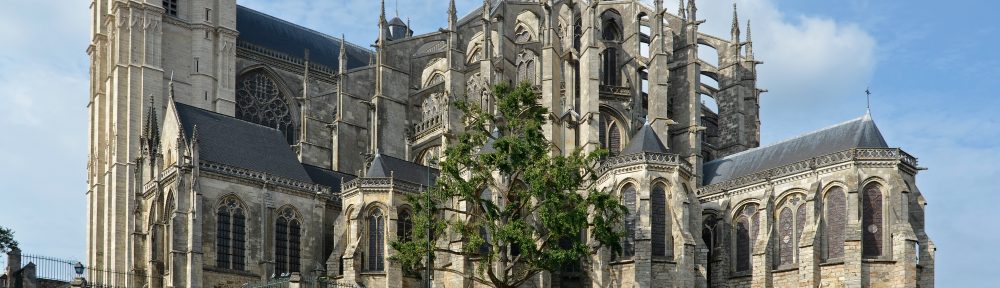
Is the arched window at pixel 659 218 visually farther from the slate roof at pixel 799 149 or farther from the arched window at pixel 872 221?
the arched window at pixel 872 221

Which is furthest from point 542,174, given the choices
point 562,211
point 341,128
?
point 341,128

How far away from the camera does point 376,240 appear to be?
52188mm

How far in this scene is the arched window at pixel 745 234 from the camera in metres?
51.8

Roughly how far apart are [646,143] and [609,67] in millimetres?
11294

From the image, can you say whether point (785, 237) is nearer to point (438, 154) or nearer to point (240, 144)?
point (438, 154)

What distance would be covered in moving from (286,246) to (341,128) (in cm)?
845

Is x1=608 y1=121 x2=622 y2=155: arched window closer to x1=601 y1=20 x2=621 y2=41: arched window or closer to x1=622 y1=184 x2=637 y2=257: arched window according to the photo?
x1=601 y1=20 x2=621 y2=41: arched window

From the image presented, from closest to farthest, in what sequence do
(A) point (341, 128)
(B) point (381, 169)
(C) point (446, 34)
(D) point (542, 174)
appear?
(D) point (542, 174), (B) point (381, 169), (A) point (341, 128), (C) point (446, 34)

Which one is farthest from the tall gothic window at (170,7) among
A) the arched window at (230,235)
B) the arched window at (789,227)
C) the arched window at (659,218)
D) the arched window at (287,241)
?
the arched window at (789,227)

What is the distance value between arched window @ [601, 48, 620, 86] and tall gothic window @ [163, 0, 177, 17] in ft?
63.8

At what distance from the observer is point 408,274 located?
51125mm

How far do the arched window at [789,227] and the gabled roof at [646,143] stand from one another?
4.72 meters

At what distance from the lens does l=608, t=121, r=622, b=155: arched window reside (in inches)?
2288

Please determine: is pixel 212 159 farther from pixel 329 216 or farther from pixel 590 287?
pixel 590 287
